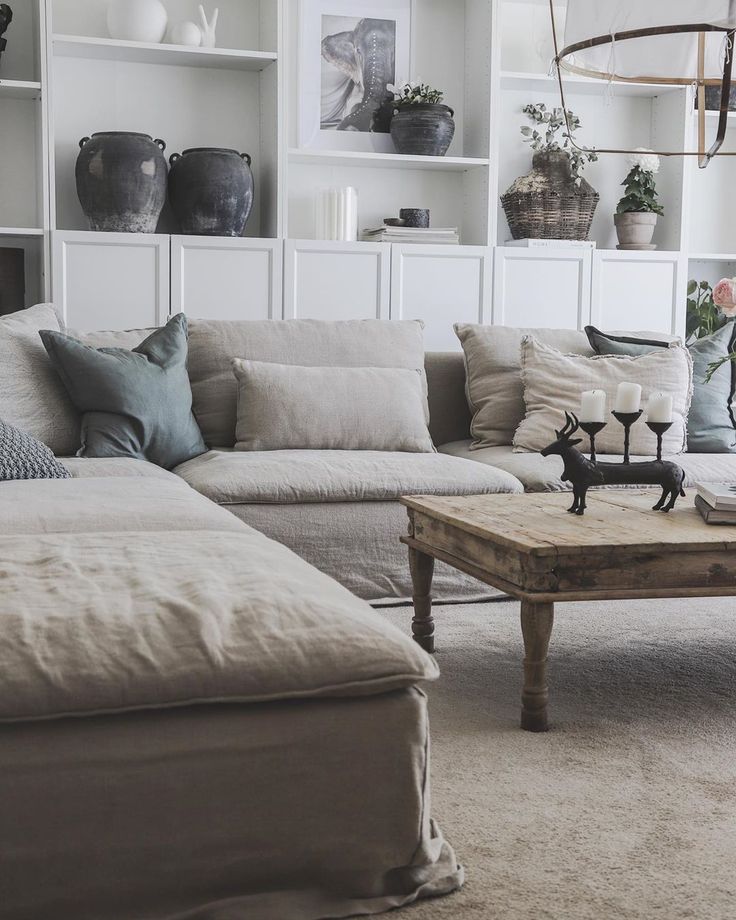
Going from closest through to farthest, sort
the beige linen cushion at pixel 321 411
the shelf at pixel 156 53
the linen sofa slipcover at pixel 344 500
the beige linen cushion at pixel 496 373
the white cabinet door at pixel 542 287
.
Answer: the linen sofa slipcover at pixel 344 500 < the beige linen cushion at pixel 321 411 < the beige linen cushion at pixel 496 373 < the shelf at pixel 156 53 < the white cabinet door at pixel 542 287

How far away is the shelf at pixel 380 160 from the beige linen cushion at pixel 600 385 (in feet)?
4.72

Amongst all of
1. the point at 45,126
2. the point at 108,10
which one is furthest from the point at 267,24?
the point at 45,126

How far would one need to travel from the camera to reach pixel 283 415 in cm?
350

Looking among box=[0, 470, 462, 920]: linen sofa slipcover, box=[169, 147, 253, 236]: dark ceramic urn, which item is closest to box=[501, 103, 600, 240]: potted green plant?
box=[169, 147, 253, 236]: dark ceramic urn

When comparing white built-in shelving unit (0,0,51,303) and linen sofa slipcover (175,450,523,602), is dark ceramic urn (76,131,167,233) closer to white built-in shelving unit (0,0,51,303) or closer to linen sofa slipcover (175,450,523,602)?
white built-in shelving unit (0,0,51,303)

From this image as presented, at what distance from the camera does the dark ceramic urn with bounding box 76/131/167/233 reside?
14.4 feet

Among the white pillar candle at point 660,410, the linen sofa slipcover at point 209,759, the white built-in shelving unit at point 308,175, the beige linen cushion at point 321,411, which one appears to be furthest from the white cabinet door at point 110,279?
the linen sofa slipcover at point 209,759

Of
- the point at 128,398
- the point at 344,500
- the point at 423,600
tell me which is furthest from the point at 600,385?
the point at 128,398

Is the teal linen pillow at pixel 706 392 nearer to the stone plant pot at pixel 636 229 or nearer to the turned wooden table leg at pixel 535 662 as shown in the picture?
the stone plant pot at pixel 636 229

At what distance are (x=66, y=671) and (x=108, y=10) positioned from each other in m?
3.94

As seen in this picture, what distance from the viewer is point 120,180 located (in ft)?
14.4

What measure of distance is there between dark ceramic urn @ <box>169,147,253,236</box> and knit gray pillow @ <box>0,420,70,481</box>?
1.93m

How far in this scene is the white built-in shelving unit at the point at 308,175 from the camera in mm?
4488

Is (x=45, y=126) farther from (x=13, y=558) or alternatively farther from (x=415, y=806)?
(x=415, y=806)
